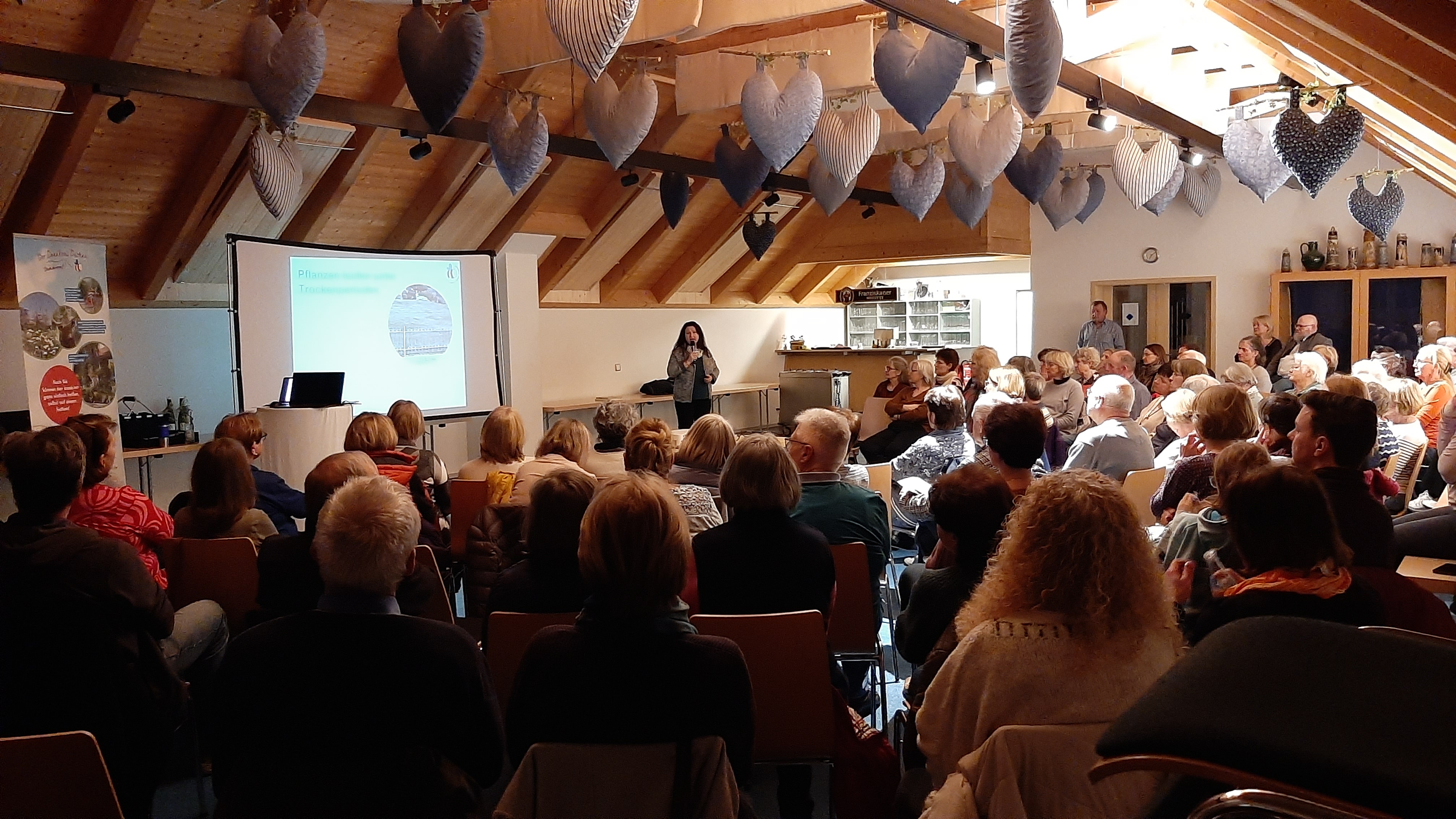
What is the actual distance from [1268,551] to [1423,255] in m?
10.9

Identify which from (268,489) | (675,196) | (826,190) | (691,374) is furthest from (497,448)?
(691,374)

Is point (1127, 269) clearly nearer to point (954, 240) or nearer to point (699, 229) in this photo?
point (954, 240)

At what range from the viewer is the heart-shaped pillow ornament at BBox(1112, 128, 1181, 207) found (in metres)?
6.55

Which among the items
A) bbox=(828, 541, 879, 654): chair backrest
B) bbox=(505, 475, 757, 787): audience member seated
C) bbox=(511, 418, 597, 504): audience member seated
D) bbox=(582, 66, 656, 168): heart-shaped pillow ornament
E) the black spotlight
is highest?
the black spotlight

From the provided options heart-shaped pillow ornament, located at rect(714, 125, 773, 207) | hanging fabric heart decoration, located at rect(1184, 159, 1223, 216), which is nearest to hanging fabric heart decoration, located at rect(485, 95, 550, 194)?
heart-shaped pillow ornament, located at rect(714, 125, 773, 207)

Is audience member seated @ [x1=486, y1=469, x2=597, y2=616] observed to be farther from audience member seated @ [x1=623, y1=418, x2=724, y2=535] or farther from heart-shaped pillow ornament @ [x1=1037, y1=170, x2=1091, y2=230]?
heart-shaped pillow ornament @ [x1=1037, y1=170, x2=1091, y2=230]

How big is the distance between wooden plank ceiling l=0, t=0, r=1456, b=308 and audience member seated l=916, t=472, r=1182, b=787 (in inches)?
94.8

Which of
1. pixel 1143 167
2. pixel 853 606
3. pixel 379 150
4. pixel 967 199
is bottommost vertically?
pixel 853 606

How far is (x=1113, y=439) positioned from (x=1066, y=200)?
3301 mm

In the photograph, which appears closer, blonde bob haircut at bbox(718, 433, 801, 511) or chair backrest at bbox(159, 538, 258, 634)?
blonde bob haircut at bbox(718, 433, 801, 511)

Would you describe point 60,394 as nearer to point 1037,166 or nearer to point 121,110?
point 121,110

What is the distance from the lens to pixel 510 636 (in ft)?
8.54

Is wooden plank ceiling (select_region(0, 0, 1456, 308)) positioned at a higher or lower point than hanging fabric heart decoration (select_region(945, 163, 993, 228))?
higher

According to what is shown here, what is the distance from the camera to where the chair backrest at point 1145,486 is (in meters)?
4.61
